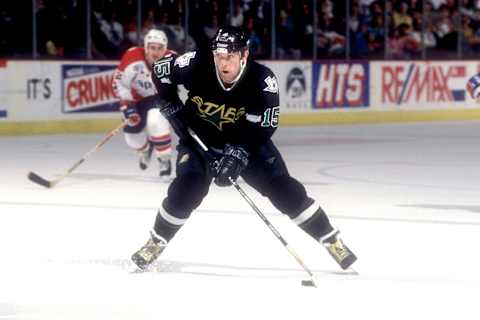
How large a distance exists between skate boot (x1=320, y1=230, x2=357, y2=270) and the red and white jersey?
5541 millimetres

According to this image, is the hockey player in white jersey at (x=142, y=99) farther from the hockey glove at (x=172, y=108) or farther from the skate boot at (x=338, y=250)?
the skate boot at (x=338, y=250)

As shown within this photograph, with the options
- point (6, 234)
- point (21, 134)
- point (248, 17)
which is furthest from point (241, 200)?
point (248, 17)

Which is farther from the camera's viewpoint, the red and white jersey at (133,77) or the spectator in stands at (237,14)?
the spectator in stands at (237,14)

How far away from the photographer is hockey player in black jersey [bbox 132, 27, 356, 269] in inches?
266

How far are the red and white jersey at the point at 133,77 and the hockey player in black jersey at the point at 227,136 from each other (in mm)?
5239

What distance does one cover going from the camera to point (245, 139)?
6844 mm

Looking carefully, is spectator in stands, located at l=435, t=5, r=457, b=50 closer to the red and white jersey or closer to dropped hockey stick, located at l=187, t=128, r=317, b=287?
the red and white jersey

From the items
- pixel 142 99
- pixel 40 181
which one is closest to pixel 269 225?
pixel 40 181

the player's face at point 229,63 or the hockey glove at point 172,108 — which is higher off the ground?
the player's face at point 229,63

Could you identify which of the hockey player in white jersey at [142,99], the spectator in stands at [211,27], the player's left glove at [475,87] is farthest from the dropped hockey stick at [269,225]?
the spectator in stands at [211,27]

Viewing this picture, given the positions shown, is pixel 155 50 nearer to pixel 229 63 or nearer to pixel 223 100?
pixel 223 100

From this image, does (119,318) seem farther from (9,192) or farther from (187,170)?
(9,192)

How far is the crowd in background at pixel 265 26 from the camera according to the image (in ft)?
59.8

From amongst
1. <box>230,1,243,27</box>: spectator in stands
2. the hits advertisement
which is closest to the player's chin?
<box>230,1,243,27</box>: spectator in stands
